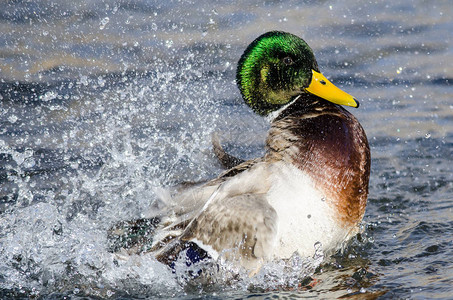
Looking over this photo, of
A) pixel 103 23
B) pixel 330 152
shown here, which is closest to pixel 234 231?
pixel 330 152

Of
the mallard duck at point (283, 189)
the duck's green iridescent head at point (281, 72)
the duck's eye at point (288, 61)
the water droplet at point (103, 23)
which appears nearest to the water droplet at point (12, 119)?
the water droplet at point (103, 23)

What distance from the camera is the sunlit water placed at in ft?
12.0

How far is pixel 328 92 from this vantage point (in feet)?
12.7

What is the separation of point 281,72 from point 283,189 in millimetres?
822

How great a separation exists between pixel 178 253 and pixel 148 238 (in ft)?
1.08

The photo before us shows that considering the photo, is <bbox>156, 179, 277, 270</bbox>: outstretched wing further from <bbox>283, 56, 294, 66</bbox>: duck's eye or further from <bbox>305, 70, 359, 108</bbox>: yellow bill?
<bbox>283, 56, 294, 66</bbox>: duck's eye

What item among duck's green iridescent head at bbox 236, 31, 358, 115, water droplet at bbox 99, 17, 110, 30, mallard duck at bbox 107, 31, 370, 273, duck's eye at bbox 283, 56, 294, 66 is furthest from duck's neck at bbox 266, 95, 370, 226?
water droplet at bbox 99, 17, 110, 30

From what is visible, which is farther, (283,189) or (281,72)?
(281,72)

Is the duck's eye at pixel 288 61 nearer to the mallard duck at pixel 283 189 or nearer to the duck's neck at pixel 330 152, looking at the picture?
the mallard duck at pixel 283 189

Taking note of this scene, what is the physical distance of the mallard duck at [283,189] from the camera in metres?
3.46

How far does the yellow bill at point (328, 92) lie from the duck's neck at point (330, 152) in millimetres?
Result: 86

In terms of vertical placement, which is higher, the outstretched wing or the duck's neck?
the duck's neck

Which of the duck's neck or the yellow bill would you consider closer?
the duck's neck

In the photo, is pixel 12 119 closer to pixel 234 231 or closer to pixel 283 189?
pixel 234 231
